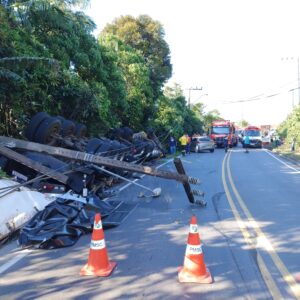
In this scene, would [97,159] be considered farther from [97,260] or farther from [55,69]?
[55,69]

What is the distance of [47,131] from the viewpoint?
1274 cm

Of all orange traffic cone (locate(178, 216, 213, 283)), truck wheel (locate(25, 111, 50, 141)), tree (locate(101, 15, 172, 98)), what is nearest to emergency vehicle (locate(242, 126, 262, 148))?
tree (locate(101, 15, 172, 98))

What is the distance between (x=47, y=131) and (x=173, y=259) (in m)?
7.48

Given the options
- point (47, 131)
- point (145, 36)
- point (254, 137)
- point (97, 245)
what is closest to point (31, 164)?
point (47, 131)

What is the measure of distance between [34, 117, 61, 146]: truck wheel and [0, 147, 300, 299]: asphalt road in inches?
140

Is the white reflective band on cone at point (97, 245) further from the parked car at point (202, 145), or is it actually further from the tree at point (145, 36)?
the parked car at point (202, 145)

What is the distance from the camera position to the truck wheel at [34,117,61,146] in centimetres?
1274

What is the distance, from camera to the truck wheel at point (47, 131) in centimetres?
1274

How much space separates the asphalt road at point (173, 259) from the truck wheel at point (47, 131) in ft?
11.7

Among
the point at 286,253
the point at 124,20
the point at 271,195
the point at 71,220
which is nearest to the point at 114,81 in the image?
the point at 271,195

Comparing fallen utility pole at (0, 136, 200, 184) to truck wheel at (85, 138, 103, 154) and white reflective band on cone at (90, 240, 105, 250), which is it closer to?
truck wheel at (85, 138, 103, 154)

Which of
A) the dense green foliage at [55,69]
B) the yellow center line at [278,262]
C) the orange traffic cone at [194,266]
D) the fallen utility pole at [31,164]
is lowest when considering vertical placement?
the yellow center line at [278,262]

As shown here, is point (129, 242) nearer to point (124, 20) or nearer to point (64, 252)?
point (64, 252)

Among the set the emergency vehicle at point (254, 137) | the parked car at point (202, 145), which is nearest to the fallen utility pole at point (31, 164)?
the parked car at point (202, 145)
